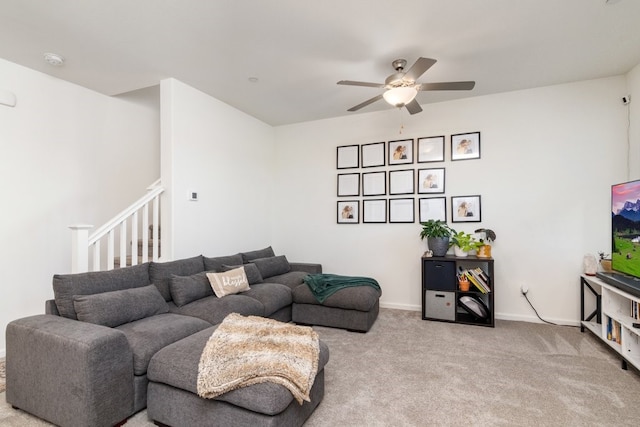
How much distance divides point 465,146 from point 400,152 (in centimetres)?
→ 81

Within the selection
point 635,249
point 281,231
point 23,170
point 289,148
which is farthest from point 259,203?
point 635,249

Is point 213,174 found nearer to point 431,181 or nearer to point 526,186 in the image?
point 431,181

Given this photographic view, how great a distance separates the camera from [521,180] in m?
3.76

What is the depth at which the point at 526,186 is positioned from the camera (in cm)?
373

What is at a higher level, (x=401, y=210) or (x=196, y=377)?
(x=401, y=210)

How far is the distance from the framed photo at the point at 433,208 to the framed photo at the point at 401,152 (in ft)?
1.95

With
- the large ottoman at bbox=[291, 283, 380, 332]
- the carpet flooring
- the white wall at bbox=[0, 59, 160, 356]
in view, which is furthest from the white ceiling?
the carpet flooring

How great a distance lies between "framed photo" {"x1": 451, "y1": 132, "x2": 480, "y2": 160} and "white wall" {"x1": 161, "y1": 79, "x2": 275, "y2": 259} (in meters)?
2.79

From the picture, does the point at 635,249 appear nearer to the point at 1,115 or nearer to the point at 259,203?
the point at 259,203

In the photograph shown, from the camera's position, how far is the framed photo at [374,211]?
14.4 ft

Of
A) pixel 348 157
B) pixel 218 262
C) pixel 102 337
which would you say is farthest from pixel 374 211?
pixel 102 337

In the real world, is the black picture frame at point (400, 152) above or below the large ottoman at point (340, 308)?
above

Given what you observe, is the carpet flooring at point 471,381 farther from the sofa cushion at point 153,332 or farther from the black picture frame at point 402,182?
the black picture frame at point 402,182

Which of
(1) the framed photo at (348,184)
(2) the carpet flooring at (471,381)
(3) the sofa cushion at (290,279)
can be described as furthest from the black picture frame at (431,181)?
(3) the sofa cushion at (290,279)
